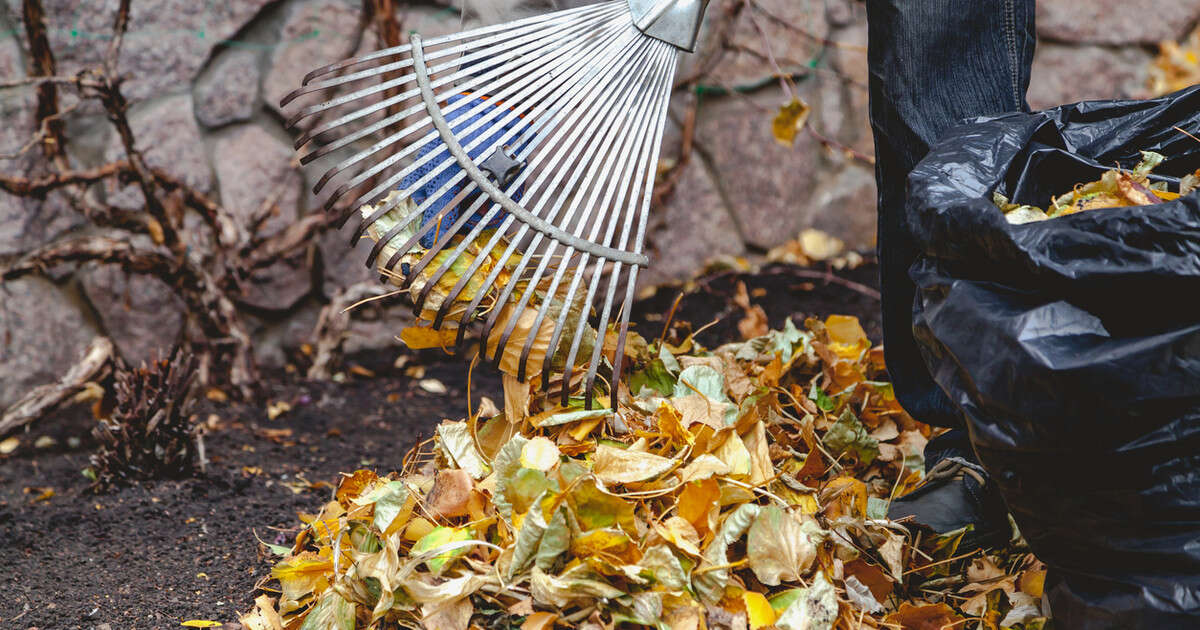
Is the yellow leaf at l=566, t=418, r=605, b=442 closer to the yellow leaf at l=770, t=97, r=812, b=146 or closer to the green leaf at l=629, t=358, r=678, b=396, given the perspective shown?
the green leaf at l=629, t=358, r=678, b=396

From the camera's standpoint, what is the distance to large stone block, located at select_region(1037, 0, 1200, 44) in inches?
103

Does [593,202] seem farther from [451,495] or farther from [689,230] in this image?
[689,230]

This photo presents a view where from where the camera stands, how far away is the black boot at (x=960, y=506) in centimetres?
117

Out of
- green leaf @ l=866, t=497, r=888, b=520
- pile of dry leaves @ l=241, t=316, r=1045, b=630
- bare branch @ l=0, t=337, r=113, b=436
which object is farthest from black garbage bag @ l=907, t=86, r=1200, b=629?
bare branch @ l=0, t=337, r=113, b=436

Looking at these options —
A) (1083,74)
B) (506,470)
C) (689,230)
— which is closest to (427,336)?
(506,470)

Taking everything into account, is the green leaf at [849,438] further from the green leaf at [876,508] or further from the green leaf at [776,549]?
the green leaf at [776,549]

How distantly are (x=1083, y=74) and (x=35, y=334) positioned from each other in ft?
9.40

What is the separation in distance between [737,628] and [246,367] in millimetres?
1332

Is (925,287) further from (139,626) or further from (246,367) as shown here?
(246,367)

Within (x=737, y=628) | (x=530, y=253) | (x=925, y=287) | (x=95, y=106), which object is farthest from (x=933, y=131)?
(x=95, y=106)

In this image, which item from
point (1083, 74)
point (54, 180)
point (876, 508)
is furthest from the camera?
point (1083, 74)

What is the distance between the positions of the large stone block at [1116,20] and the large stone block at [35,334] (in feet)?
8.78

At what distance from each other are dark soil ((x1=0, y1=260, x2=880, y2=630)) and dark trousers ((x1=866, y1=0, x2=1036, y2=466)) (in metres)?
0.77

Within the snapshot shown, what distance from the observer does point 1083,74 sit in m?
2.67
